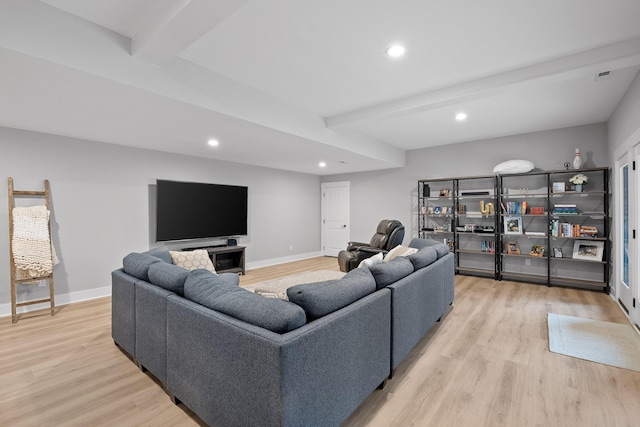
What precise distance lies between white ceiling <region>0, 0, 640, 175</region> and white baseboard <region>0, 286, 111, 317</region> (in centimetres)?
213

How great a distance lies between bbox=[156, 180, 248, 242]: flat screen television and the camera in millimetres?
5084

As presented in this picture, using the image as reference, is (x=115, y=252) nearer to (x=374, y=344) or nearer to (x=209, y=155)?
(x=209, y=155)

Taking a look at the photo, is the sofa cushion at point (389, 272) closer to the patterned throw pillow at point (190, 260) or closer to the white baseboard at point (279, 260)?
the patterned throw pillow at point (190, 260)

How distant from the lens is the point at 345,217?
309 inches

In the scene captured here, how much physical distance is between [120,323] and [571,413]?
3387 millimetres

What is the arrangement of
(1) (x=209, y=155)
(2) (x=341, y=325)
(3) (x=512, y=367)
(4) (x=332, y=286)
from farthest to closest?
(1) (x=209, y=155), (3) (x=512, y=367), (4) (x=332, y=286), (2) (x=341, y=325)

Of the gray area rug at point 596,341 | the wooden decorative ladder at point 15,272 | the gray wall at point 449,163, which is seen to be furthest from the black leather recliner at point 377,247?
the wooden decorative ladder at point 15,272

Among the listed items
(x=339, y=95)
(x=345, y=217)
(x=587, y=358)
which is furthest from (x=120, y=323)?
(x=345, y=217)

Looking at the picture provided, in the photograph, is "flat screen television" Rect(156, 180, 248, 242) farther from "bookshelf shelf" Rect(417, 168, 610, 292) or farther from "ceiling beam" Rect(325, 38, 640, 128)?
"bookshelf shelf" Rect(417, 168, 610, 292)

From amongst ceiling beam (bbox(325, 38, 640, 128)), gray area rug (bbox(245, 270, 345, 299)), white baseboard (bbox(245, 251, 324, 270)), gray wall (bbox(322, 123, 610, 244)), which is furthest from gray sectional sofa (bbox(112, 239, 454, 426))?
gray wall (bbox(322, 123, 610, 244))

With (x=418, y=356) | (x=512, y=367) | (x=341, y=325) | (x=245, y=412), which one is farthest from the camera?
(x=418, y=356)

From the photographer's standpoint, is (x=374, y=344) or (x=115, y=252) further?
(x=115, y=252)

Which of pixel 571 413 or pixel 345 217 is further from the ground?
pixel 345 217

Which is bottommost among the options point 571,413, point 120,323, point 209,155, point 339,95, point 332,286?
point 571,413
